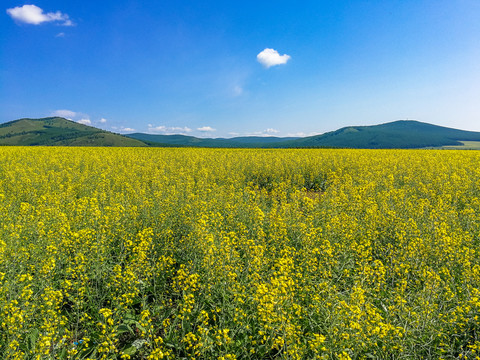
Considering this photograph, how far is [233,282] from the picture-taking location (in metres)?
4.17

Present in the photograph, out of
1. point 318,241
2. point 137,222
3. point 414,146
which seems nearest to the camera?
point 318,241

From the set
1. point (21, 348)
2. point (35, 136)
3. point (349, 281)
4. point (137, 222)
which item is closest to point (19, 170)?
point (137, 222)

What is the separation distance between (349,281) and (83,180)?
40.9 feet

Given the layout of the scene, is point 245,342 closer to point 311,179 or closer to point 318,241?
point 318,241

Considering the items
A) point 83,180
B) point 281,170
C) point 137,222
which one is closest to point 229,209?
point 137,222

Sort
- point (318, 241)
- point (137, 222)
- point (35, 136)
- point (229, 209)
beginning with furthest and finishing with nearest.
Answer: point (35, 136) < point (229, 209) < point (137, 222) < point (318, 241)

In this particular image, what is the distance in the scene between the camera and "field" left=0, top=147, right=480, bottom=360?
328 cm

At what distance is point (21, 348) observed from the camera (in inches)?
135

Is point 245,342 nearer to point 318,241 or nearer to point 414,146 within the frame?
point 318,241

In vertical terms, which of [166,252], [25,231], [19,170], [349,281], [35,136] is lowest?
[349,281]

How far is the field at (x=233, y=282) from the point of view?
10.7ft

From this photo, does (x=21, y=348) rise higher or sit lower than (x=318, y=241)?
lower

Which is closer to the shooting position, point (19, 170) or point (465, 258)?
point (465, 258)

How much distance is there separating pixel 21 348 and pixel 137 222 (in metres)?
3.80
